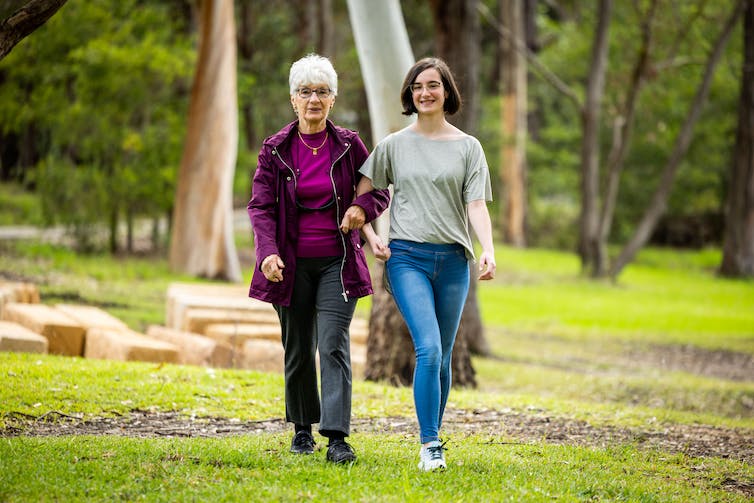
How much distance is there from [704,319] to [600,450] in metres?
13.7

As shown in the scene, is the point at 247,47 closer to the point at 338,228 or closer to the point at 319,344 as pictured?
the point at 338,228

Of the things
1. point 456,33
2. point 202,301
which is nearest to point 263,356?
point 202,301

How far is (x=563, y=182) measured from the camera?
39281mm

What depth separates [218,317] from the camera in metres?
10.8

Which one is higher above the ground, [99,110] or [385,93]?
[99,110]

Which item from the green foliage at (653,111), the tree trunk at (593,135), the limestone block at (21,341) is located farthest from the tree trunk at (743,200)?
the limestone block at (21,341)

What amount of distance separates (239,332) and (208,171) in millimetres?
10238

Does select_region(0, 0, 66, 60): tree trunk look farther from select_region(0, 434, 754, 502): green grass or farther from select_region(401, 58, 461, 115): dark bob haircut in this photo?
select_region(0, 434, 754, 502): green grass

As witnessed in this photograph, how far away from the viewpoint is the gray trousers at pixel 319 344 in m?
5.43

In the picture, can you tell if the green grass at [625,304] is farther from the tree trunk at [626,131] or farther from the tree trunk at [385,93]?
the tree trunk at [385,93]

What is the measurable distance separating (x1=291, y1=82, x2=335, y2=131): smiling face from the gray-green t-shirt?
35 cm

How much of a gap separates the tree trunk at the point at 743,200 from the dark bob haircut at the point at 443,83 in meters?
23.5

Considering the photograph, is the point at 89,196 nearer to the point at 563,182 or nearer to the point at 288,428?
the point at 288,428

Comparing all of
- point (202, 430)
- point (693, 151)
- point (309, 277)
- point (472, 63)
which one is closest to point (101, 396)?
point (202, 430)
